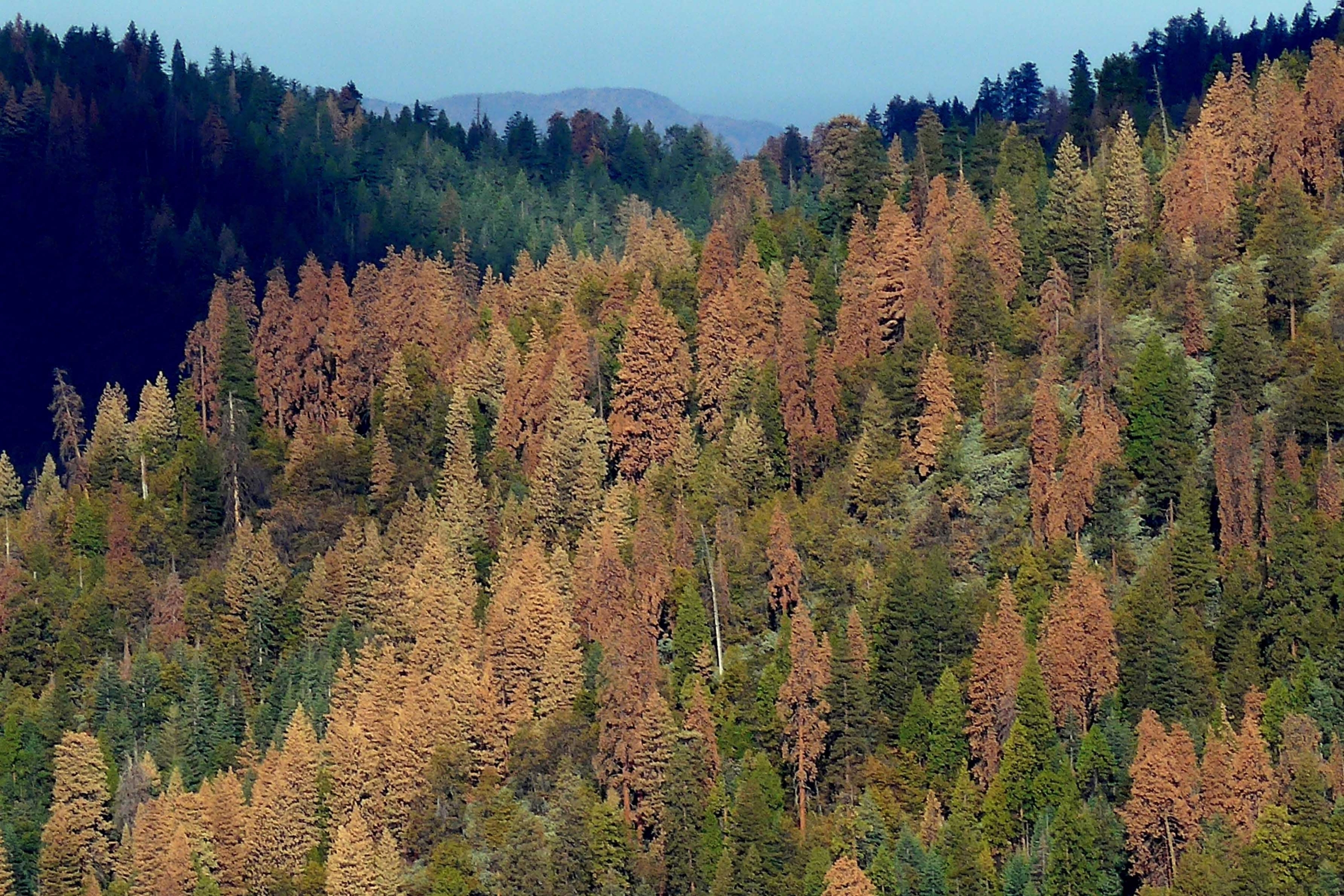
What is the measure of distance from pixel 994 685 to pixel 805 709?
7633 mm

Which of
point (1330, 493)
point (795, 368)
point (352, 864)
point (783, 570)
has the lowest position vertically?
point (352, 864)

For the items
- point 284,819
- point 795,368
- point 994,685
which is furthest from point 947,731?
point 284,819

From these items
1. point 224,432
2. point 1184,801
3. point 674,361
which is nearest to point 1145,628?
point 1184,801

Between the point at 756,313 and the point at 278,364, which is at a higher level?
the point at 278,364

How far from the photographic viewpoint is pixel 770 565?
102m

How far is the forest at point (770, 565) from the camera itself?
89188 mm

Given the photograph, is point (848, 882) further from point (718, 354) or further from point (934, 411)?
point (718, 354)

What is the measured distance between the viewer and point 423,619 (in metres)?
107

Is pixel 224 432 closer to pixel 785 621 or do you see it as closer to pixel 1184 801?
pixel 785 621

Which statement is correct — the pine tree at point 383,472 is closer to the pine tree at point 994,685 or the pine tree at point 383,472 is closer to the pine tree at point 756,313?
the pine tree at point 756,313

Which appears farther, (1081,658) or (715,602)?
(715,602)

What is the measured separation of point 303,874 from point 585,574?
18.0 meters

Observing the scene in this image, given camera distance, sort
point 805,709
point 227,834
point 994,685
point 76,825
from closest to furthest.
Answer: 1. point 994,685
2. point 805,709
3. point 227,834
4. point 76,825

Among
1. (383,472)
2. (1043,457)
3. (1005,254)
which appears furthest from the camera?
(383,472)
